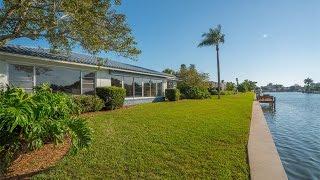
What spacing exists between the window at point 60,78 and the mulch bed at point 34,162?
27.9 feet

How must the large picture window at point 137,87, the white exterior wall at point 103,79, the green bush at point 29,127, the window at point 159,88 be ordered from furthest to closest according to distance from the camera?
the window at point 159,88 < the large picture window at point 137,87 < the white exterior wall at point 103,79 < the green bush at point 29,127

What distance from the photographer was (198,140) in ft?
32.0

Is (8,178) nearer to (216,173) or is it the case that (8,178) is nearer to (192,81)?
(216,173)

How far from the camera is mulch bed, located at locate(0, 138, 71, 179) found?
21.8 feet

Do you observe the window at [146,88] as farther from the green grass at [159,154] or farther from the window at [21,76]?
the green grass at [159,154]

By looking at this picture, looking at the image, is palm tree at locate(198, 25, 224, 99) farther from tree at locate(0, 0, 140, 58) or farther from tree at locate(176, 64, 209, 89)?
tree at locate(0, 0, 140, 58)

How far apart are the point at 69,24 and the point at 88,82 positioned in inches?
281

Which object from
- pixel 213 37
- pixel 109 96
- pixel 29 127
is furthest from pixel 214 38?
pixel 29 127

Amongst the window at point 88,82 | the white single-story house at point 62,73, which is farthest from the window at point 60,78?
the window at point 88,82

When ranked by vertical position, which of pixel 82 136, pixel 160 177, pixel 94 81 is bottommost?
pixel 160 177

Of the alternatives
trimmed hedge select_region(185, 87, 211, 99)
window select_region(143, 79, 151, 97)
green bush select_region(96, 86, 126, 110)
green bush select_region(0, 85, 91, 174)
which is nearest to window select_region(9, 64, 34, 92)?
green bush select_region(96, 86, 126, 110)

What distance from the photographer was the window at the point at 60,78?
635 inches

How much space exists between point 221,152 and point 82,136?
13.4 feet

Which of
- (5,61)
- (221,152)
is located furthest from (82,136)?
(5,61)
